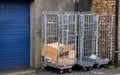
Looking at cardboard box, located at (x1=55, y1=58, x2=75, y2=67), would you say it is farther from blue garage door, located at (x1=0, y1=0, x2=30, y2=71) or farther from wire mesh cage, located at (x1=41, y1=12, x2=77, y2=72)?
blue garage door, located at (x1=0, y1=0, x2=30, y2=71)

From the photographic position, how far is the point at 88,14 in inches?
411

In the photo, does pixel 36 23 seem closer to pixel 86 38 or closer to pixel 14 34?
pixel 14 34

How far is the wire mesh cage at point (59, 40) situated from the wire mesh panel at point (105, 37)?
1.45 m

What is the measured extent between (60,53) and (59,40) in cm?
44

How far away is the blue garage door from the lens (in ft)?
32.8

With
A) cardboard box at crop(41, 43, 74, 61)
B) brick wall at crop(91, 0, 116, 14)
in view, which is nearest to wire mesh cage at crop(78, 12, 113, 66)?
brick wall at crop(91, 0, 116, 14)

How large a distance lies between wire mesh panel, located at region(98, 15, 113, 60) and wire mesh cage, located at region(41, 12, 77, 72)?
1449 millimetres

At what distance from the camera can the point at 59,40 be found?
9758 mm

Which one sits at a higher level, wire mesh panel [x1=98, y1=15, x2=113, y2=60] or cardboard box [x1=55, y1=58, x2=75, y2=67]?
wire mesh panel [x1=98, y1=15, x2=113, y2=60]

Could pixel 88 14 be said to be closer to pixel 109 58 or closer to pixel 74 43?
pixel 74 43

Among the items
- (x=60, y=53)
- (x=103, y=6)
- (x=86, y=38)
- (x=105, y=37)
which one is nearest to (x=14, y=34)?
(x=60, y=53)

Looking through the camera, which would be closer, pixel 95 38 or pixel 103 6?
pixel 95 38

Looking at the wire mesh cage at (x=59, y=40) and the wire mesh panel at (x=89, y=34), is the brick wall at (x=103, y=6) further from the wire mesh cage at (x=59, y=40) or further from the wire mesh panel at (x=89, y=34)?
the wire mesh cage at (x=59, y=40)

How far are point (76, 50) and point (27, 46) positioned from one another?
1716mm
